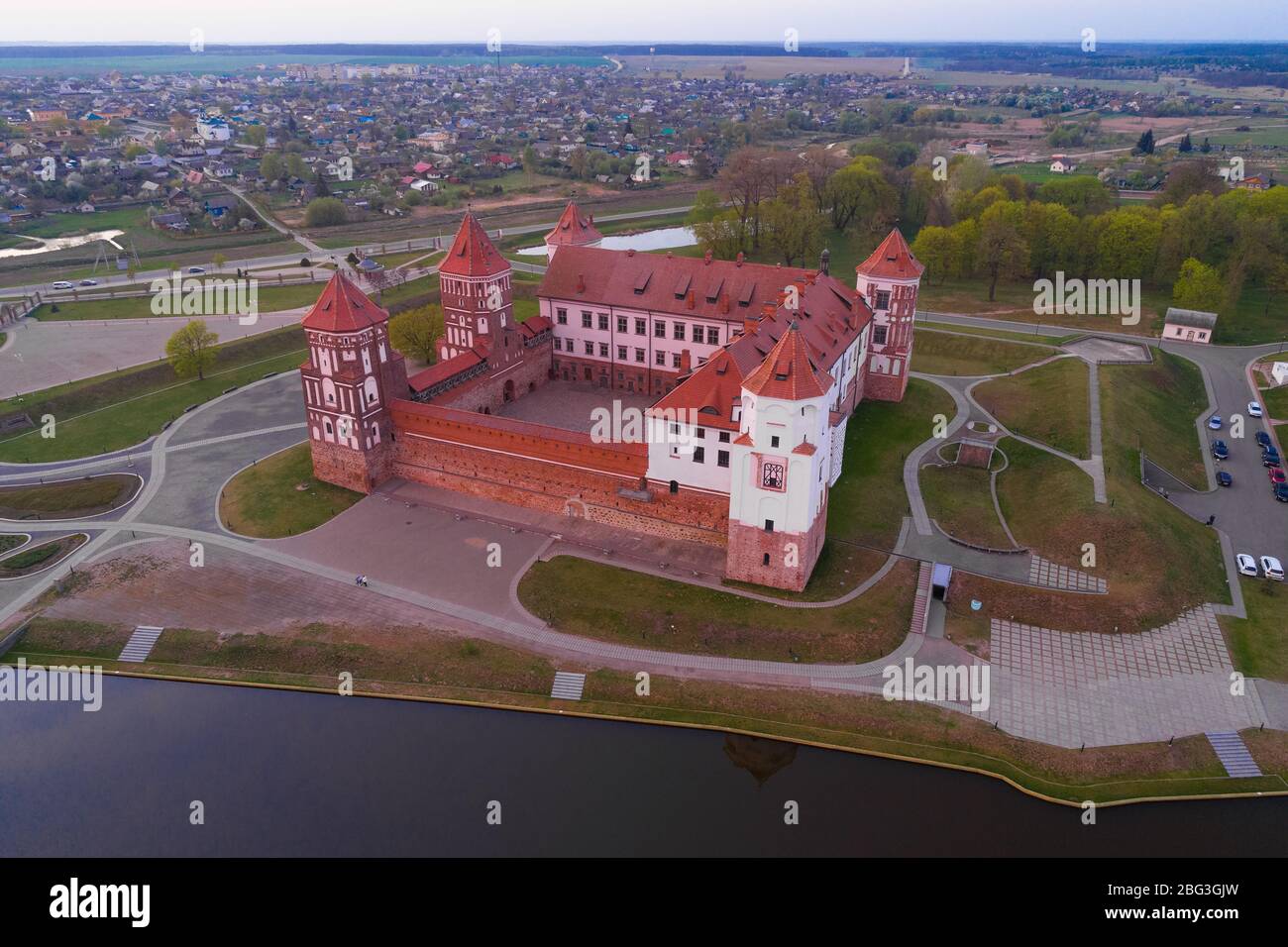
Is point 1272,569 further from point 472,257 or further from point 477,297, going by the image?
point 472,257

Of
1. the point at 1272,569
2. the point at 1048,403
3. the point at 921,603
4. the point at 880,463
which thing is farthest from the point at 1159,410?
the point at 921,603

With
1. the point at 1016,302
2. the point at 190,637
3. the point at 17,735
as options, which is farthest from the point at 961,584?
the point at 1016,302

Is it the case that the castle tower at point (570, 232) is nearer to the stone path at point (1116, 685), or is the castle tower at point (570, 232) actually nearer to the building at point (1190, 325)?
the stone path at point (1116, 685)

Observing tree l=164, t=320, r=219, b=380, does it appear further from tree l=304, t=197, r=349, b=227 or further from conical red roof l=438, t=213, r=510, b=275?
tree l=304, t=197, r=349, b=227

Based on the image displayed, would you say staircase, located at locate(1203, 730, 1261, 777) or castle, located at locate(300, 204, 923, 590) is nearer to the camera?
staircase, located at locate(1203, 730, 1261, 777)

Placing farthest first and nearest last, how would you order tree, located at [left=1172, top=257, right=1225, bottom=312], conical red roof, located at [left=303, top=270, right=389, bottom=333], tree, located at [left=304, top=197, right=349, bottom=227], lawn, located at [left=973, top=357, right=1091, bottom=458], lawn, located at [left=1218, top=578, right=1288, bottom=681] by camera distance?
tree, located at [left=304, top=197, right=349, bottom=227] → tree, located at [left=1172, top=257, right=1225, bottom=312] → lawn, located at [left=973, top=357, right=1091, bottom=458] → conical red roof, located at [left=303, top=270, right=389, bottom=333] → lawn, located at [left=1218, top=578, right=1288, bottom=681]

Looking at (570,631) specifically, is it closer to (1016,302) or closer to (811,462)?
(811,462)

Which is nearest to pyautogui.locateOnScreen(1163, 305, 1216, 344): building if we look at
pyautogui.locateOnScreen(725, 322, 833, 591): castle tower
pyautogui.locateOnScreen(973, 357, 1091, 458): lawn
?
pyautogui.locateOnScreen(973, 357, 1091, 458): lawn

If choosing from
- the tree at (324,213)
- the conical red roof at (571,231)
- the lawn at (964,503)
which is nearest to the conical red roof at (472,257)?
the conical red roof at (571,231)
